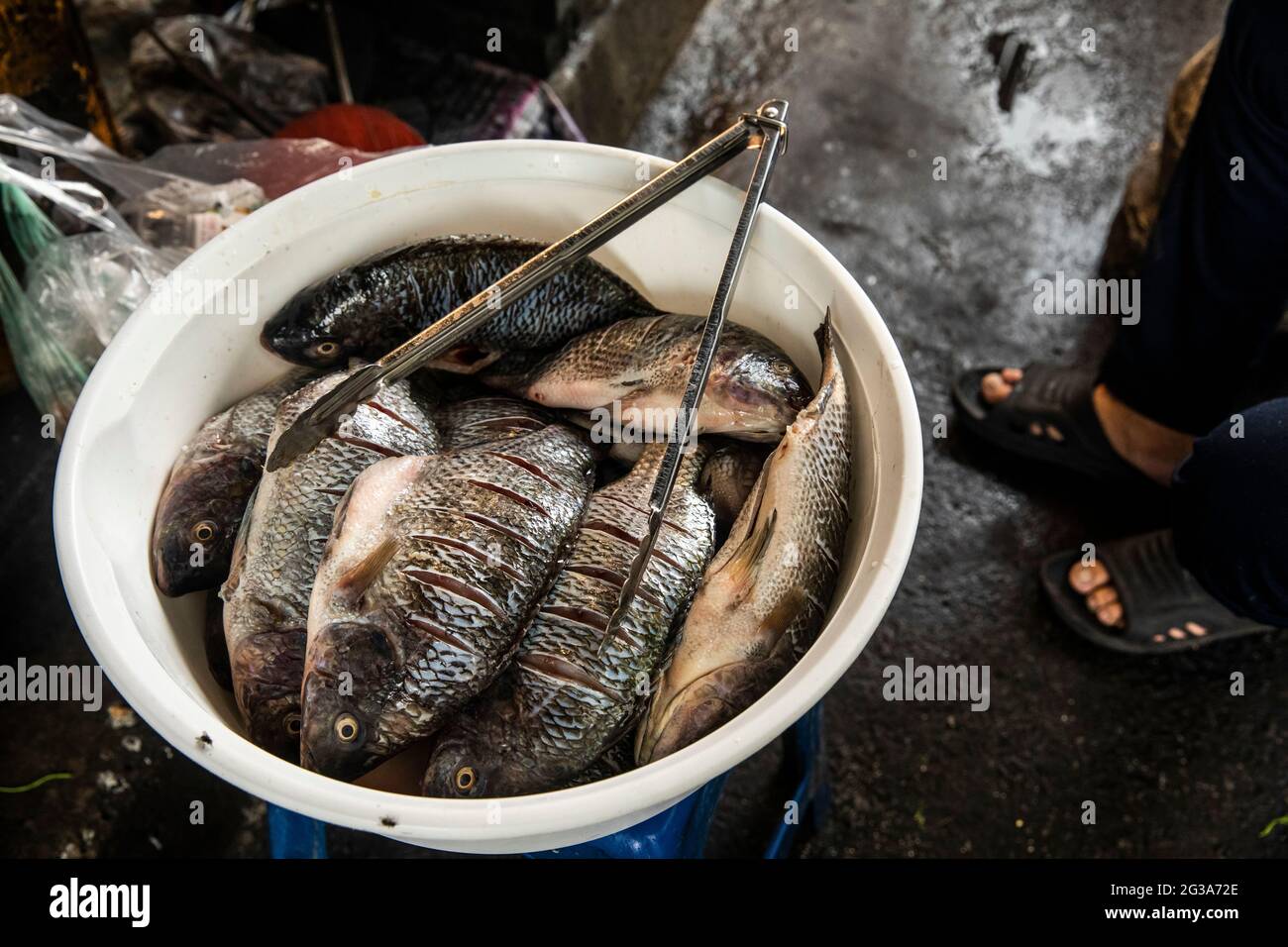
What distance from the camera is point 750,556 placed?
1.42 m

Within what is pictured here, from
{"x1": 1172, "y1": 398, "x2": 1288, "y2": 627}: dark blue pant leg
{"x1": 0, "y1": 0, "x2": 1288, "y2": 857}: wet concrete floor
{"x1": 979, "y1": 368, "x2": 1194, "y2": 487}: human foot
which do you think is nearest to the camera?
Answer: {"x1": 1172, "y1": 398, "x2": 1288, "y2": 627}: dark blue pant leg

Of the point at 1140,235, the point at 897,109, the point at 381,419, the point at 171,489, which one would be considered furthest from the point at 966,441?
the point at 171,489

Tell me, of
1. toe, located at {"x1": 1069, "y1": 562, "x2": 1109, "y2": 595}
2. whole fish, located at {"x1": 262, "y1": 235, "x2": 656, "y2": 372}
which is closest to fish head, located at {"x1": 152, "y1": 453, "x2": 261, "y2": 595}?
whole fish, located at {"x1": 262, "y1": 235, "x2": 656, "y2": 372}

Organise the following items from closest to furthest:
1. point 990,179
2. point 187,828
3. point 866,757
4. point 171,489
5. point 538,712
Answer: point 538,712 < point 171,489 < point 187,828 < point 866,757 < point 990,179

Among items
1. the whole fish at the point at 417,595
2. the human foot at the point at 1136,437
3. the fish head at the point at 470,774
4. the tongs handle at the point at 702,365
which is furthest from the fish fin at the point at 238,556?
the human foot at the point at 1136,437

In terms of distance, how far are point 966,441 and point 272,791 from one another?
2.15m

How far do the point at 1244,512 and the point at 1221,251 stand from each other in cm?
Result: 61

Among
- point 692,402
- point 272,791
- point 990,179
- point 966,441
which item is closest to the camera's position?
point 272,791

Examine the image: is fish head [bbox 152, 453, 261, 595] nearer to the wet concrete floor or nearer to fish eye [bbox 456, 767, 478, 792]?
fish eye [bbox 456, 767, 478, 792]

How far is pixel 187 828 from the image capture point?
214 cm

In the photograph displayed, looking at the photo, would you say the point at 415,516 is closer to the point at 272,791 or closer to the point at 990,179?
the point at 272,791

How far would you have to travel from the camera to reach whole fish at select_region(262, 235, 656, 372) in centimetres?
165

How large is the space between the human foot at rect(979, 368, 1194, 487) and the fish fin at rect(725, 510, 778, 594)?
1498mm

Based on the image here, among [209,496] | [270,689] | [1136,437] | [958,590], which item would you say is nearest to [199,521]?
[209,496]
